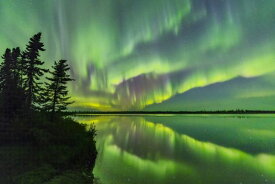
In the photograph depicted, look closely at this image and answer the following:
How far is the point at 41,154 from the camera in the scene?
2302cm

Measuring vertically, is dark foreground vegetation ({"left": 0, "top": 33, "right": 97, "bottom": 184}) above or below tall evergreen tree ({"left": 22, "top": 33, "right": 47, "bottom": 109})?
below

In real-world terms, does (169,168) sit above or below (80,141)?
below

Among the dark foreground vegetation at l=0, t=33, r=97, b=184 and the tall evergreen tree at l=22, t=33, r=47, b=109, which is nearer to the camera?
the dark foreground vegetation at l=0, t=33, r=97, b=184

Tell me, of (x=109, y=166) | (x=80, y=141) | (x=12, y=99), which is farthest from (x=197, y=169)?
(x=12, y=99)

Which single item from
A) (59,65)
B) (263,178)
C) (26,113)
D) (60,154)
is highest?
(59,65)

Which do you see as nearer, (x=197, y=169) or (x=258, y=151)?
(x=197, y=169)

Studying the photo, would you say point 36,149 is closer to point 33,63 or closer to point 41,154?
point 41,154

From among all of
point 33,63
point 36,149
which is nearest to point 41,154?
point 36,149

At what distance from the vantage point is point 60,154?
2388cm

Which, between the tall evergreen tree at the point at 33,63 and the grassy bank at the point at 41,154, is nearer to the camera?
the grassy bank at the point at 41,154

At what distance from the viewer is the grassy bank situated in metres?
17.9

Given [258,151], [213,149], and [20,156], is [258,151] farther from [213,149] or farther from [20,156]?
[20,156]

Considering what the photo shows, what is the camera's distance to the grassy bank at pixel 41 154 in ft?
58.6

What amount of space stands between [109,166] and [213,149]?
66.1 feet
